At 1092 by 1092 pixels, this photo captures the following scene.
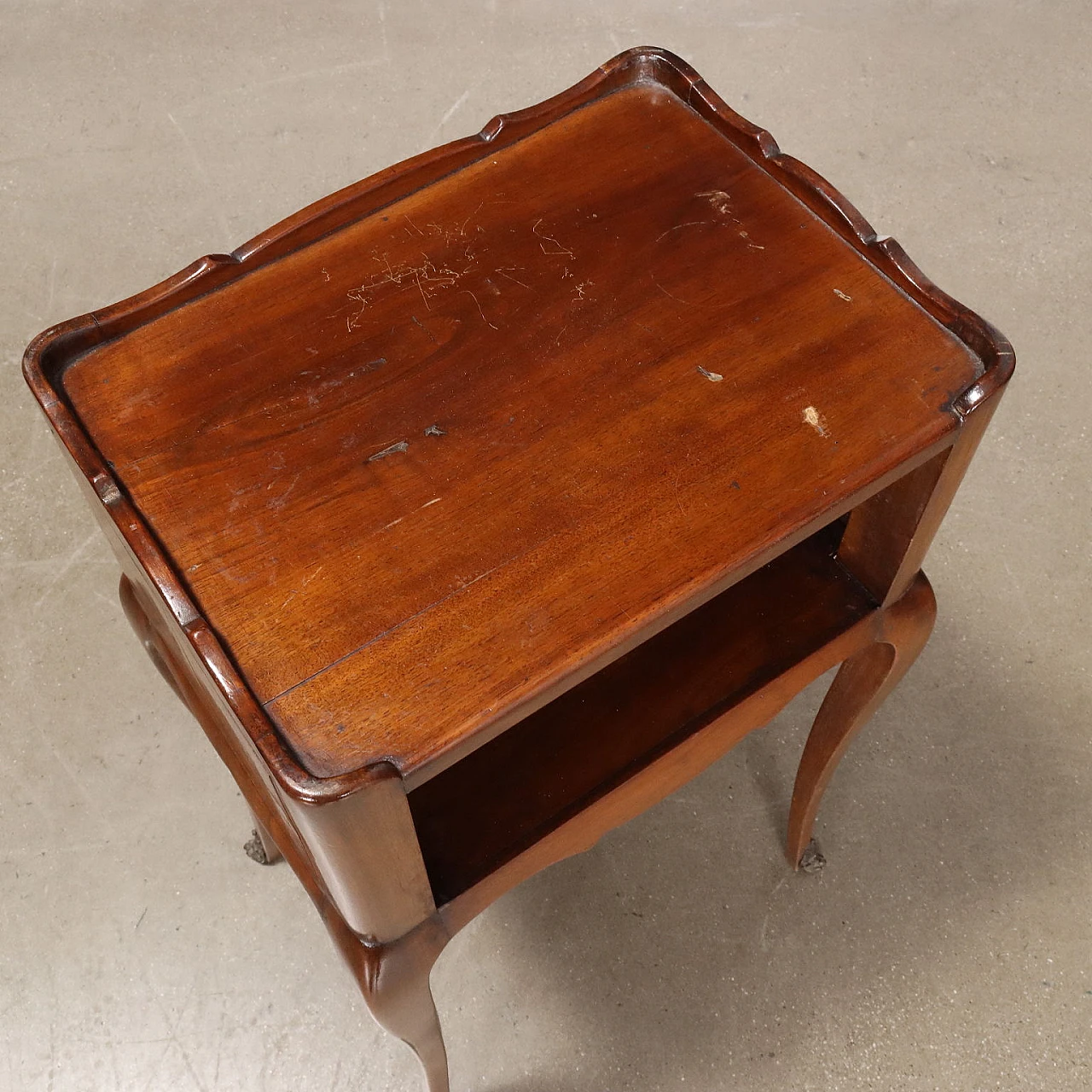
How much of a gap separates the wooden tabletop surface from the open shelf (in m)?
0.21

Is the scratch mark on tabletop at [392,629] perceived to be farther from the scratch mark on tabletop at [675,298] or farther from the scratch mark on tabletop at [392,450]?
the scratch mark on tabletop at [675,298]

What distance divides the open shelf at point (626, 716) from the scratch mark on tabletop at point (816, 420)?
216mm

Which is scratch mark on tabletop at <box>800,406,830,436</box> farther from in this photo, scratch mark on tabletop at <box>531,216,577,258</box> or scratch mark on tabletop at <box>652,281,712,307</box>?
scratch mark on tabletop at <box>531,216,577,258</box>

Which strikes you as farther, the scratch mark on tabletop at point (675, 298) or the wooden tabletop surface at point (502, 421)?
the scratch mark on tabletop at point (675, 298)

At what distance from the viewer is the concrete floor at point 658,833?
1.46 m

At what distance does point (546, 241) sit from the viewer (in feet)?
3.86

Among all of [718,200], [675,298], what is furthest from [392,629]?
[718,200]

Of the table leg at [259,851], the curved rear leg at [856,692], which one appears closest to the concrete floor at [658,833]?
the table leg at [259,851]

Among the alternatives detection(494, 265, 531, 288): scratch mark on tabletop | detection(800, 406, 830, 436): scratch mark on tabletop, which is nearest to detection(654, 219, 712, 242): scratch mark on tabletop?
detection(494, 265, 531, 288): scratch mark on tabletop

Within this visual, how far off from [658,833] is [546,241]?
0.77 metres

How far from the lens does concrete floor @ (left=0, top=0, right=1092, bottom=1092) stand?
1.46 m

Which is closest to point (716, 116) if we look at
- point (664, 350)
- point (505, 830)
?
point (664, 350)

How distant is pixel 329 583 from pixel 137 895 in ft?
2.59

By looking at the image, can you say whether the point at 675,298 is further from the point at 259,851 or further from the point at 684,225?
the point at 259,851
